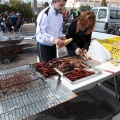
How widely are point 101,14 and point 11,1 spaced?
20011 millimetres

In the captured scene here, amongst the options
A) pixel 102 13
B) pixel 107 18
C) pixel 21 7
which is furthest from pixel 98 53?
pixel 21 7

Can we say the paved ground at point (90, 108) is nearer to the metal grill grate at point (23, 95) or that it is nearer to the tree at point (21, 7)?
the metal grill grate at point (23, 95)

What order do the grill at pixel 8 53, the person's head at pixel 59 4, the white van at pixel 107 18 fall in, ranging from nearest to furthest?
the person's head at pixel 59 4 → the grill at pixel 8 53 → the white van at pixel 107 18

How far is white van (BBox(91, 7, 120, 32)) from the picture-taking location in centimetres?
877

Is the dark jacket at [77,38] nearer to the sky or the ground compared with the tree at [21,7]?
nearer to the ground

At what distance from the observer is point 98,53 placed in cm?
242

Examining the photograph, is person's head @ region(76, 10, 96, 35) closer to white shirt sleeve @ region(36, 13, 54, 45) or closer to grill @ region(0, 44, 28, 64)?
white shirt sleeve @ region(36, 13, 54, 45)

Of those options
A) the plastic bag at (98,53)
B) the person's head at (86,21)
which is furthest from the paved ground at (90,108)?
the person's head at (86,21)

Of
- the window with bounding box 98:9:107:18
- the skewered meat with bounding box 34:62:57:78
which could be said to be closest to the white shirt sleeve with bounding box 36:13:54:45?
the skewered meat with bounding box 34:62:57:78

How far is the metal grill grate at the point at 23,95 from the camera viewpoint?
129cm

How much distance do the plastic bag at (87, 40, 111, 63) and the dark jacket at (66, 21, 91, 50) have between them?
0.40ft

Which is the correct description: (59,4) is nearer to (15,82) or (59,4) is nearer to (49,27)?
(49,27)

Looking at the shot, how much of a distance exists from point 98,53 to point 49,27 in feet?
2.75

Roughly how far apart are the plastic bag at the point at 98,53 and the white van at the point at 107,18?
6.73 metres
